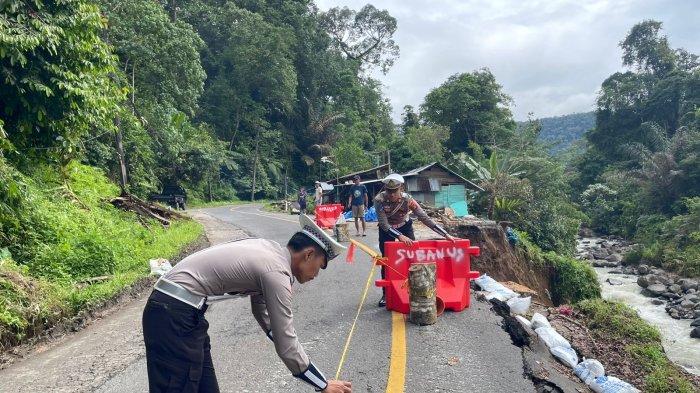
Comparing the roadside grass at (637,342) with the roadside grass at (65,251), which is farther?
→ the roadside grass at (637,342)

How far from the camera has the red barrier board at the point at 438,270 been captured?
6562 mm

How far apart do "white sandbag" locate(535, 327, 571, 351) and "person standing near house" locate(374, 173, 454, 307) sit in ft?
5.08

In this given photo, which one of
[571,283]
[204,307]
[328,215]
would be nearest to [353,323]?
[204,307]

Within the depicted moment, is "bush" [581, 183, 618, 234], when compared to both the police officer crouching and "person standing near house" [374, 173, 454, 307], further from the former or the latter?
the police officer crouching

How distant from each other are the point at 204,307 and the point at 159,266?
7753mm

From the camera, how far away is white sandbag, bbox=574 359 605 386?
5547 mm

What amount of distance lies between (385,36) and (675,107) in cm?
3173

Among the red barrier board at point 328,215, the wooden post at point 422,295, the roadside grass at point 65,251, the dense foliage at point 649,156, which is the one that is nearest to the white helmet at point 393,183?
the wooden post at point 422,295

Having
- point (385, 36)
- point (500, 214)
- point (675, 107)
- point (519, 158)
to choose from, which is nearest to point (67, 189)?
point (500, 214)

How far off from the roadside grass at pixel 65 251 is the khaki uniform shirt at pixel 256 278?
4.30m

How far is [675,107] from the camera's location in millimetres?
46812

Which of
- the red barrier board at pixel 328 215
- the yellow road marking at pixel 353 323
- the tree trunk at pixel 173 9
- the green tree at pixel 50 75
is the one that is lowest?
the yellow road marking at pixel 353 323

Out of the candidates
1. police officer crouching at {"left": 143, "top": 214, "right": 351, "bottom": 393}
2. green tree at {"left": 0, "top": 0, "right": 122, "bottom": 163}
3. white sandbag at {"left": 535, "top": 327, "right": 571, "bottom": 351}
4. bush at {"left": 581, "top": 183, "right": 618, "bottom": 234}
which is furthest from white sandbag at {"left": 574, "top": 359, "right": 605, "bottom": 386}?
bush at {"left": 581, "top": 183, "right": 618, "bottom": 234}

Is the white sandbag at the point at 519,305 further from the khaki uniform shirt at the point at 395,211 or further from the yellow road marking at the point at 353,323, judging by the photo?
the yellow road marking at the point at 353,323
